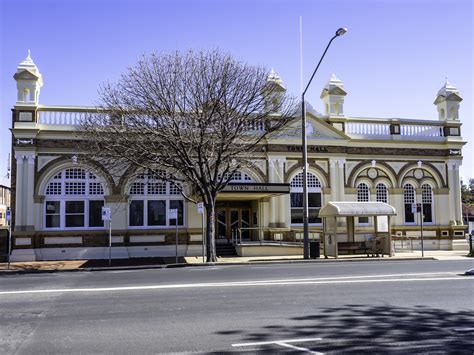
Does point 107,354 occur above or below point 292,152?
below

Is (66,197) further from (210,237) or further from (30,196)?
(210,237)

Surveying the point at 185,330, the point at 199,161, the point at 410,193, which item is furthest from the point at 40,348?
the point at 410,193

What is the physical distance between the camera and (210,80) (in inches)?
889

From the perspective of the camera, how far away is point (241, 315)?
372 inches

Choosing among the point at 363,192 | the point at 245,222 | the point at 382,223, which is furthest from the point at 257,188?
the point at 363,192

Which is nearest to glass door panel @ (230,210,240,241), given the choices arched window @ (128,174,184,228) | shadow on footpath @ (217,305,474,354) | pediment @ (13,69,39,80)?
arched window @ (128,174,184,228)

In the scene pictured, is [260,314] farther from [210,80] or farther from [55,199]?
[55,199]

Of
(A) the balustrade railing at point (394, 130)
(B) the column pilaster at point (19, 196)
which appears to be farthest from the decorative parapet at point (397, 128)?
(B) the column pilaster at point (19, 196)

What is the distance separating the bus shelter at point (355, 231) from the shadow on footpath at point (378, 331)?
14.8m

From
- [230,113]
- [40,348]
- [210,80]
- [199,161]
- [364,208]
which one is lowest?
[40,348]

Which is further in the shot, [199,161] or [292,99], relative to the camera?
[292,99]

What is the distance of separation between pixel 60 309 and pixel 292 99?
57.0 feet

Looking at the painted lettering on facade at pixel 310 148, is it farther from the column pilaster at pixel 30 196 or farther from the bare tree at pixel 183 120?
the column pilaster at pixel 30 196

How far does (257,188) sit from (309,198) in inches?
202
